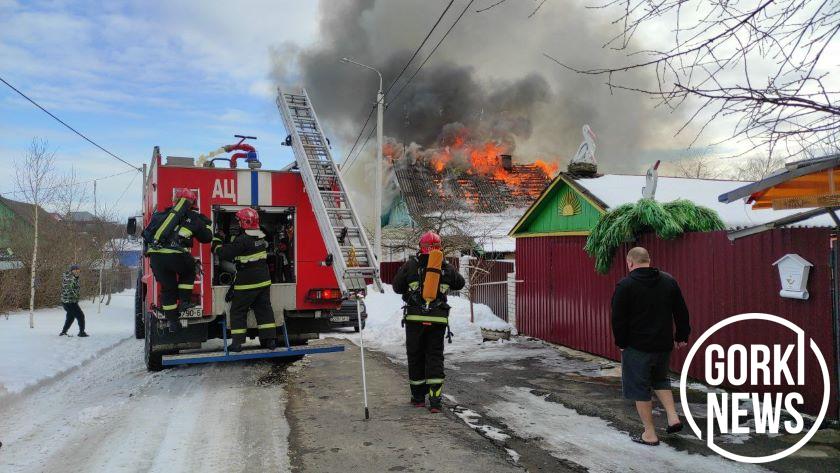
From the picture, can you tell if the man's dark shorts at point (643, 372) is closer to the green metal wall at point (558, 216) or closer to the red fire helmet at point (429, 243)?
the red fire helmet at point (429, 243)

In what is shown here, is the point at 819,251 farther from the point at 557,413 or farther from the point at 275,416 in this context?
the point at 275,416

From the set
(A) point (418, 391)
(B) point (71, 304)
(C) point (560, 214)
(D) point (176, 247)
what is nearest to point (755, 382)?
(A) point (418, 391)

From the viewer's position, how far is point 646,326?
4.33 metres

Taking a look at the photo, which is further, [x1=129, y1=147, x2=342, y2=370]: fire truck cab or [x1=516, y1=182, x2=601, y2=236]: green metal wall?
[x1=516, y1=182, x2=601, y2=236]: green metal wall

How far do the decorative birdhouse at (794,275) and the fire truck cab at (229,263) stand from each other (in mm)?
4675

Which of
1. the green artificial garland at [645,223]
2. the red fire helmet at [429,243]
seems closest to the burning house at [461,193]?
the green artificial garland at [645,223]

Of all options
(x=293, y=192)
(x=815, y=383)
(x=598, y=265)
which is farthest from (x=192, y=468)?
(x=598, y=265)

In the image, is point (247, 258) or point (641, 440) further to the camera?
point (247, 258)

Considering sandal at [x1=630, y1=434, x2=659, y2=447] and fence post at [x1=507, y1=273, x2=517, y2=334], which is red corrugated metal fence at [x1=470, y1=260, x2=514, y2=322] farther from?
sandal at [x1=630, y1=434, x2=659, y2=447]

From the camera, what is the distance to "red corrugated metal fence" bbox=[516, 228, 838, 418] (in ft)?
16.8

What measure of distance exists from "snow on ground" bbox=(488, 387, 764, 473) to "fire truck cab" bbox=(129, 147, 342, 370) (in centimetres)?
278

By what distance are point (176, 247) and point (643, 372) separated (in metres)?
5.04

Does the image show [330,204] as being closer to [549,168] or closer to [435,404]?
[435,404]

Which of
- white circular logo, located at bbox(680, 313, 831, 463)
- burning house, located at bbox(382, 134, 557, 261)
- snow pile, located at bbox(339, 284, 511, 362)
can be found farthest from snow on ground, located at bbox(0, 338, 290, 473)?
burning house, located at bbox(382, 134, 557, 261)
